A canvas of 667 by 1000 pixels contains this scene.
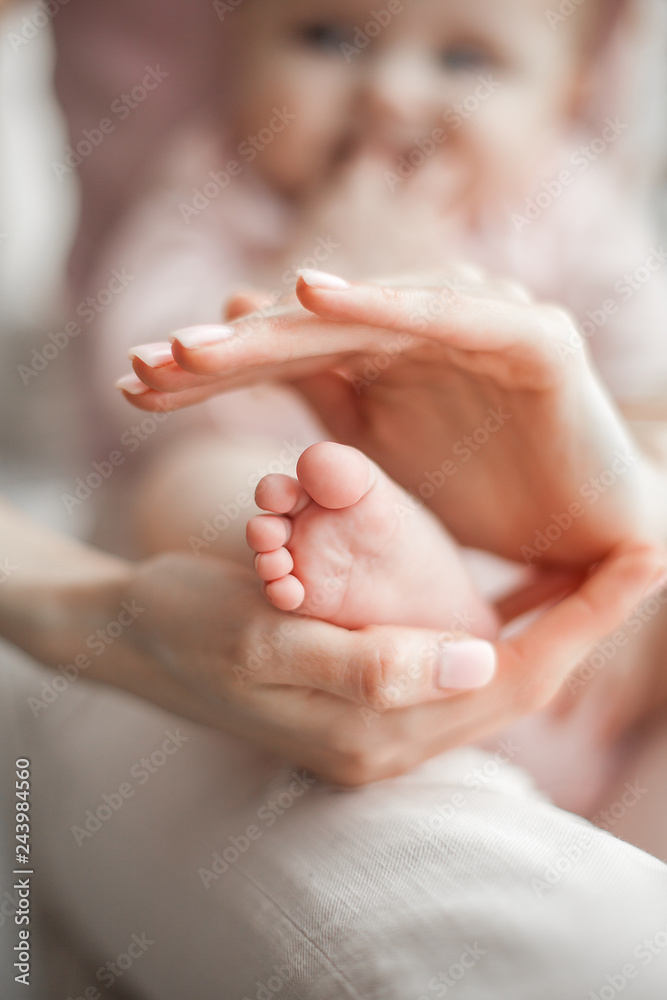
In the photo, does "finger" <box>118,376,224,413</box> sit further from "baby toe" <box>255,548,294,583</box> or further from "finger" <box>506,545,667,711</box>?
"finger" <box>506,545,667,711</box>

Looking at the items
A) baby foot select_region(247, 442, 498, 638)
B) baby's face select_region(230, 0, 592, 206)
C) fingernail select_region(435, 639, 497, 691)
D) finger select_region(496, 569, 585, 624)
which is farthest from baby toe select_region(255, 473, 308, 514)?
baby's face select_region(230, 0, 592, 206)

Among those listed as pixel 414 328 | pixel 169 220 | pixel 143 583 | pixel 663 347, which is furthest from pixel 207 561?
pixel 663 347

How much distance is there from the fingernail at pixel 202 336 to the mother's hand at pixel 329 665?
0.13 m

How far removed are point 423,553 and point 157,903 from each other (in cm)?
26

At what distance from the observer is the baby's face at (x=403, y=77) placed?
773mm

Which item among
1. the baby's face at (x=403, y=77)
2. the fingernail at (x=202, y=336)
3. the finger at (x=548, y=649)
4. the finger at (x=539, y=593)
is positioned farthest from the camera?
the baby's face at (x=403, y=77)

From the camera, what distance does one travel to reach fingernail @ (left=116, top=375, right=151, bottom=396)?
1.26 ft

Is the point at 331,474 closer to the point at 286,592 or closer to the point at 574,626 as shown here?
the point at 286,592

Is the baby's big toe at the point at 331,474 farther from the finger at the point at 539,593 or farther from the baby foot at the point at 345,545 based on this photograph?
the finger at the point at 539,593

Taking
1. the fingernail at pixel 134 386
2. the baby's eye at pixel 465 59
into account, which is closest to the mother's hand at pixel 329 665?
the fingernail at pixel 134 386

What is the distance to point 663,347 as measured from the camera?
35.9 inches

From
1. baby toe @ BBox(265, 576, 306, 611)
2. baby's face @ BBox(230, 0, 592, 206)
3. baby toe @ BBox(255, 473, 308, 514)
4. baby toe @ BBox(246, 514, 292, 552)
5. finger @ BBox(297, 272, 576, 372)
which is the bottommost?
baby toe @ BBox(265, 576, 306, 611)

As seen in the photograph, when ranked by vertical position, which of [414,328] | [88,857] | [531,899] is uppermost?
[414,328]

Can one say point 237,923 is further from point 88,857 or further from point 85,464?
point 85,464
